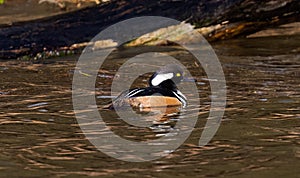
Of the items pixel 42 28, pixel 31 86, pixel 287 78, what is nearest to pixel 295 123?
pixel 287 78

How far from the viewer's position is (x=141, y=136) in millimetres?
5746

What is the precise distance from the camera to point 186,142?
5.54 m

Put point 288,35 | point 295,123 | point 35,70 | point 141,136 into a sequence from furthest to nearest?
1. point 288,35
2. point 35,70
3. point 295,123
4. point 141,136

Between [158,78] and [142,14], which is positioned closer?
[158,78]

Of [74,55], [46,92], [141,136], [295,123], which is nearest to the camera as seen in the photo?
[141,136]

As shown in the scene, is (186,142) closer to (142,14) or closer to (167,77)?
(167,77)

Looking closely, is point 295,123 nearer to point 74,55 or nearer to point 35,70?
point 35,70

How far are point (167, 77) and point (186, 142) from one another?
2286mm

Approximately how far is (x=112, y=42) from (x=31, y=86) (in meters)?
3.45

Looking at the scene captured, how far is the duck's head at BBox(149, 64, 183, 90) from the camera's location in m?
7.68

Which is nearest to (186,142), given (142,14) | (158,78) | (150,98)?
(150,98)

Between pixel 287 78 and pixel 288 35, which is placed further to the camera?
pixel 288 35

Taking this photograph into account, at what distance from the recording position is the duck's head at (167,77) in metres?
7.68

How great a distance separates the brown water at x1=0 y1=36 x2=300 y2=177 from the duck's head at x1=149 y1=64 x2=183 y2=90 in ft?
1.18
